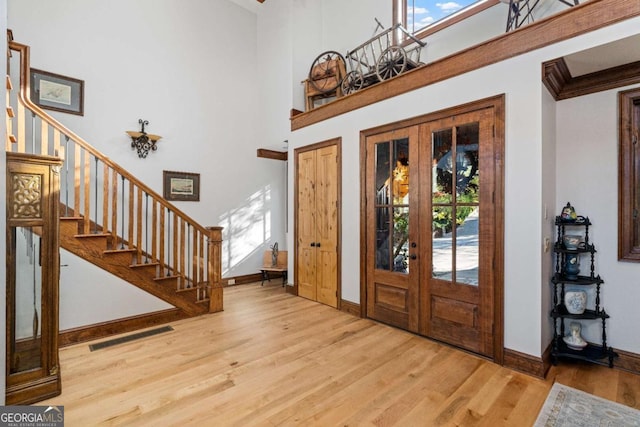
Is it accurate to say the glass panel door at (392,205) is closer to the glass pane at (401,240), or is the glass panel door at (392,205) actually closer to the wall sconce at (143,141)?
the glass pane at (401,240)

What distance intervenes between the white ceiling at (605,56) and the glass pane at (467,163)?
857 mm

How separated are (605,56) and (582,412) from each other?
2.71m

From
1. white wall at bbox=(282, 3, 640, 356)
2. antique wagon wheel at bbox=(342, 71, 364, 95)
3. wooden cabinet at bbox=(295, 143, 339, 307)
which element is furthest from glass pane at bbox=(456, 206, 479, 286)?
antique wagon wheel at bbox=(342, 71, 364, 95)

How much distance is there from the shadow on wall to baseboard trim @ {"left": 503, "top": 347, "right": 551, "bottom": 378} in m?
4.57

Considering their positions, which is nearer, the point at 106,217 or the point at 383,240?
the point at 106,217

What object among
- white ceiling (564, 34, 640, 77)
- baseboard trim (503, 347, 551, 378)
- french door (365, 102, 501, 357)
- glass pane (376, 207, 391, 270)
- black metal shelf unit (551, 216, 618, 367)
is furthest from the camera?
glass pane (376, 207, 391, 270)

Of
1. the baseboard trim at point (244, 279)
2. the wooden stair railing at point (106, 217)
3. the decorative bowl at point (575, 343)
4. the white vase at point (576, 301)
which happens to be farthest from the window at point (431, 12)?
the baseboard trim at point (244, 279)

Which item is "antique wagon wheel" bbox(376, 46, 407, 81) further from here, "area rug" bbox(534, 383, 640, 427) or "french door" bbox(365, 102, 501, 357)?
"area rug" bbox(534, 383, 640, 427)

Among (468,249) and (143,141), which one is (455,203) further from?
(143,141)

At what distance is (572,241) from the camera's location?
275cm

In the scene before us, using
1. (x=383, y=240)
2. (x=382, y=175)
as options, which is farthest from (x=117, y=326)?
(x=382, y=175)

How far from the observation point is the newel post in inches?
164

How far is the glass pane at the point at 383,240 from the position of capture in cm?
370

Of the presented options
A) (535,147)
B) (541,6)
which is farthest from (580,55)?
(541,6)
